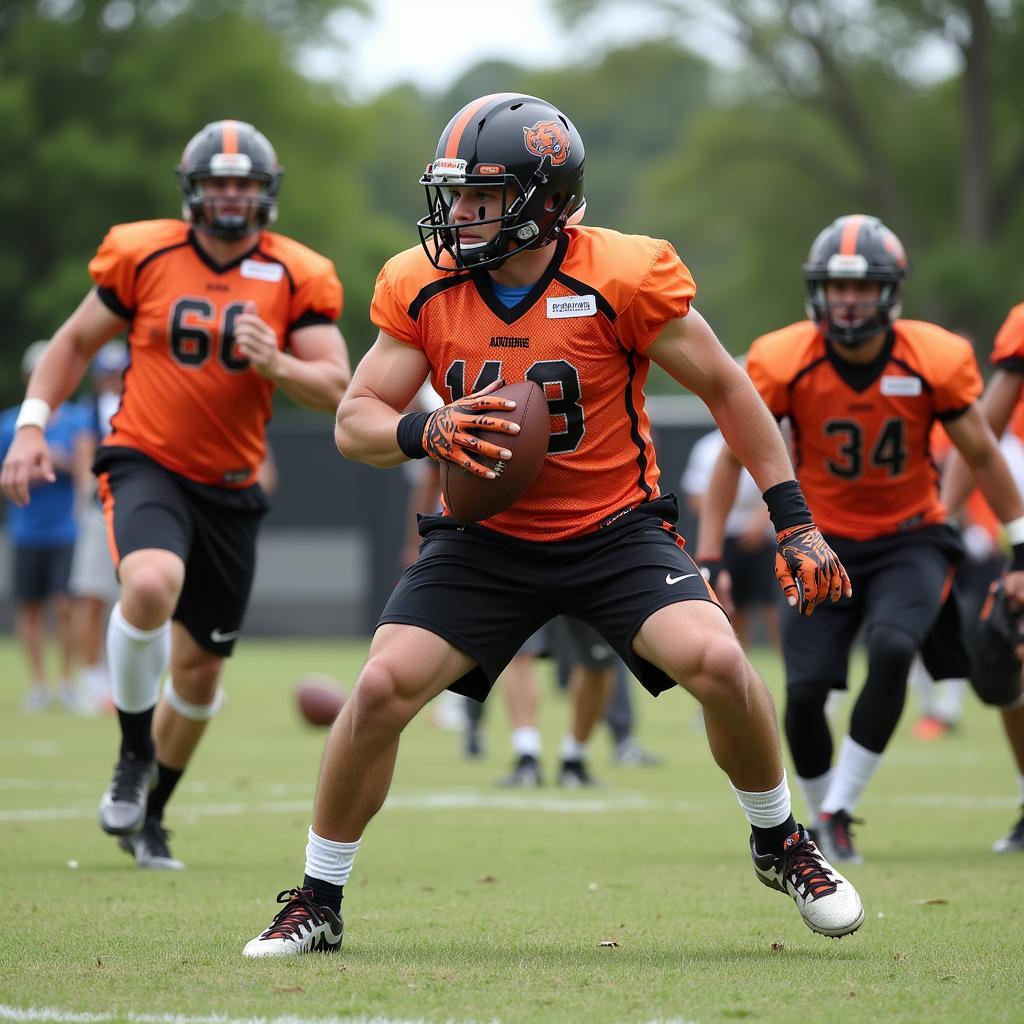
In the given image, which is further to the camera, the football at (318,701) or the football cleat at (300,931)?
the football at (318,701)

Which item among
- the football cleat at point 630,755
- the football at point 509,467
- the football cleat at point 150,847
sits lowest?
the football cleat at point 150,847

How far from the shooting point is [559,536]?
4.78m

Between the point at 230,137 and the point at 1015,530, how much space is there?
305 centimetres

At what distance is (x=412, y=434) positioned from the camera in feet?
14.8

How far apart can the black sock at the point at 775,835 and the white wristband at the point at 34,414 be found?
293 centimetres

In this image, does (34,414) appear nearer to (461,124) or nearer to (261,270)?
(261,270)

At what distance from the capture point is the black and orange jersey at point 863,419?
654cm

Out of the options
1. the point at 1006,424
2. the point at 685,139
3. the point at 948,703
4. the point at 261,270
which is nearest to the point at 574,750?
the point at 1006,424

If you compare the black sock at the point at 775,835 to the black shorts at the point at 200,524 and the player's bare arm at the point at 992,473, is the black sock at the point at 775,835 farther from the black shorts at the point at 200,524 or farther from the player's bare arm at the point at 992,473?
the black shorts at the point at 200,524

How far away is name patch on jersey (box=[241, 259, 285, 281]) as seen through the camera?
21.5ft

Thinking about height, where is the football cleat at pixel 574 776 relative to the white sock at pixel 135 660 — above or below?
below

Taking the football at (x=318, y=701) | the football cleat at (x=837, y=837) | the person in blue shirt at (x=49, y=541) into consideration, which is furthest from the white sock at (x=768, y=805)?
the person in blue shirt at (x=49, y=541)

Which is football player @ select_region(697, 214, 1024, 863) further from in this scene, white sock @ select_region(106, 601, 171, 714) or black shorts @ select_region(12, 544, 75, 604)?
black shorts @ select_region(12, 544, 75, 604)

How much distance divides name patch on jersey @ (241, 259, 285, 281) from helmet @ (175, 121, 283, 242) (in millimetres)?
99
